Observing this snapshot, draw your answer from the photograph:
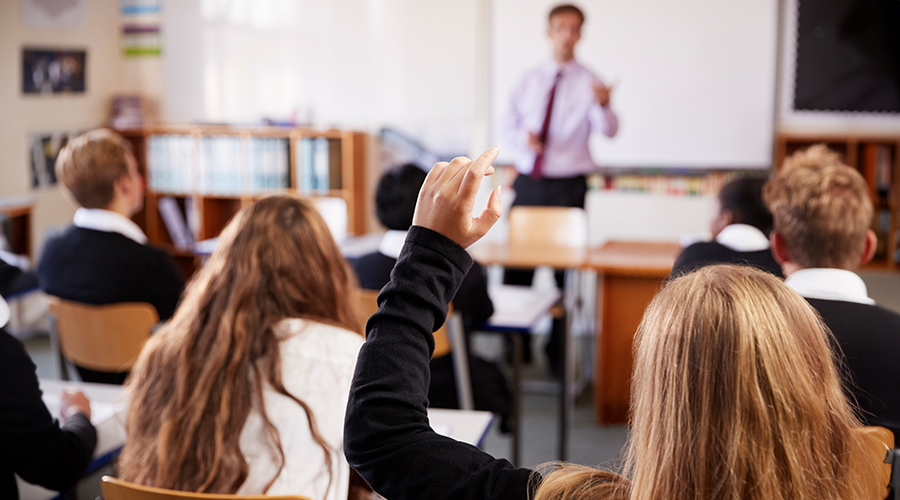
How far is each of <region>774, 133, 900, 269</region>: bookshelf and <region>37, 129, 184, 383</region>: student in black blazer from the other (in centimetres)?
366

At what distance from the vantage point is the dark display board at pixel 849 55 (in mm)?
4383

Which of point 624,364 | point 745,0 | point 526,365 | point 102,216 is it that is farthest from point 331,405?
point 745,0

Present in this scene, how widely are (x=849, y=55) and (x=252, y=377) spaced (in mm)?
4401

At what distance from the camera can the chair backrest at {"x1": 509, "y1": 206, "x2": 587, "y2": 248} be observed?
3.87 metres

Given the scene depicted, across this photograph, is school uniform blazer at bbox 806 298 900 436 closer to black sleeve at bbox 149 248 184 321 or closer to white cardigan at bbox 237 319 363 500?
white cardigan at bbox 237 319 363 500

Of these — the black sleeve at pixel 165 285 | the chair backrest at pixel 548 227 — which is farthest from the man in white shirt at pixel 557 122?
the black sleeve at pixel 165 285

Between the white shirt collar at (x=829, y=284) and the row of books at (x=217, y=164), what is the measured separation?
12.9 ft

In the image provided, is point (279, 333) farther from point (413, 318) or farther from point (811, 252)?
point (811, 252)

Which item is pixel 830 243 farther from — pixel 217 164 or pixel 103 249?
pixel 217 164

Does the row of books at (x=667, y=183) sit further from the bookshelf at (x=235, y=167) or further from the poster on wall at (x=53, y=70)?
the poster on wall at (x=53, y=70)

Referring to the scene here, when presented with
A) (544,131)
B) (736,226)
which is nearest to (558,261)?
(736,226)

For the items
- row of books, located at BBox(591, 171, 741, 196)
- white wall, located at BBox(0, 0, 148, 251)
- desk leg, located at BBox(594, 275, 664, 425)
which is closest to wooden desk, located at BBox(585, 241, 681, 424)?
desk leg, located at BBox(594, 275, 664, 425)

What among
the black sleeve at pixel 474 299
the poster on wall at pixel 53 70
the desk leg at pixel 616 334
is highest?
the poster on wall at pixel 53 70

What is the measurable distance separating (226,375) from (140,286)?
151cm
